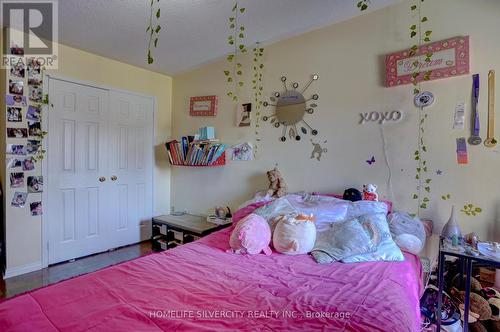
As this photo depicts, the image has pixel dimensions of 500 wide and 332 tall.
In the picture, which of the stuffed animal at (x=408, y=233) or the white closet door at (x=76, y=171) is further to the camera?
the white closet door at (x=76, y=171)

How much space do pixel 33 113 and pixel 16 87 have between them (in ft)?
0.82

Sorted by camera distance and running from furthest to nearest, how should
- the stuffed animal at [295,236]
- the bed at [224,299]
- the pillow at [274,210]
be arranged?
1. the pillow at [274,210]
2. the stuffed animal at [295,236]
3. the bed at [224,299]

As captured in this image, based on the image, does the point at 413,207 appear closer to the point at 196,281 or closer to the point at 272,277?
the point at 272,277

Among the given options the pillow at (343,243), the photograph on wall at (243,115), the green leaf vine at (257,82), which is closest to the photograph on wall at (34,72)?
the photograph on wall at (243,115)

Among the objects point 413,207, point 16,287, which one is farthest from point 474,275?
point 16,287

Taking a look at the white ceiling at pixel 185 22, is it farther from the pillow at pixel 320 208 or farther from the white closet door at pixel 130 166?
the pillow at pixel 320 208

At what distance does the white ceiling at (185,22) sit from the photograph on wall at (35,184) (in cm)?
136

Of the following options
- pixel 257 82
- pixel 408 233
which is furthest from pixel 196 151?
pixel 408 233

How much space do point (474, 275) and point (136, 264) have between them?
7.20 ft

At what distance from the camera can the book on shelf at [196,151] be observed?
3.02 metres

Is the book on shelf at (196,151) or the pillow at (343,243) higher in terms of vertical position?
the book on shelf at (196,151)

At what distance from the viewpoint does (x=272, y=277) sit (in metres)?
1.46

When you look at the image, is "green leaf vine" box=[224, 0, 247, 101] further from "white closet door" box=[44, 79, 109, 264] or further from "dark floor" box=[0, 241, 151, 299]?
"dark floor" box=[0, 241, 151, 299]

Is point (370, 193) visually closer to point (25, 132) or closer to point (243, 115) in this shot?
point (243, 115)
